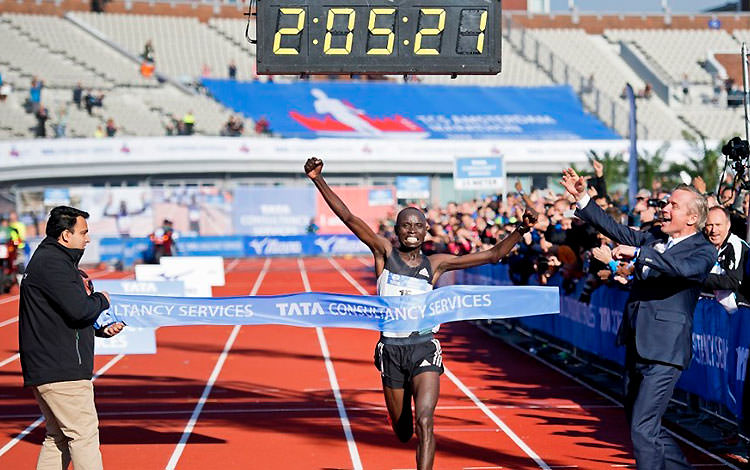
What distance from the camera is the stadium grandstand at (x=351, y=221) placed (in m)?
10.5

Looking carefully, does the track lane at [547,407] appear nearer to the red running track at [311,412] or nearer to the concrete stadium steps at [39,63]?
the red running track at [311,412]

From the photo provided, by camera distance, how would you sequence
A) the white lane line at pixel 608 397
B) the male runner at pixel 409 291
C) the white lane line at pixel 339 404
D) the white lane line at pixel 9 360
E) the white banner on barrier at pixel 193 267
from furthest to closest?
1. the white banner on barrier at pixel 193 267
2. the white lane line at pixel 9 360
3. the white lane line at pixel 339 404
4. the white lane line at pixel 608 397
5. the male runner at pixel 409 291

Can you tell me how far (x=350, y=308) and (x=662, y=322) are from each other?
111 inches

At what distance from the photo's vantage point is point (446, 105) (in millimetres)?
60656

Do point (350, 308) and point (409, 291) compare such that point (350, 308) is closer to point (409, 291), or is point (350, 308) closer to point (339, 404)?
point (409, 291)

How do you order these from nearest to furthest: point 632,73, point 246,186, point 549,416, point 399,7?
point 399,7
point 549,416
point 246,186
point 632,73

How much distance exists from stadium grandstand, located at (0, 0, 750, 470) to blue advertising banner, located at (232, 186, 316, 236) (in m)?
0.10

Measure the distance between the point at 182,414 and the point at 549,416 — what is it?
154 inches

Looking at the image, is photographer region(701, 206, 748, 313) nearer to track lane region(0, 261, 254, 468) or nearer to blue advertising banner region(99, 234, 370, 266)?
track lane region(0, 261, 254, 468)

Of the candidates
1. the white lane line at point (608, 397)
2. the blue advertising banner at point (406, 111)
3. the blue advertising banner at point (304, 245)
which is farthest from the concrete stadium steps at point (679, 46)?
the white lane line at point (608, 397)

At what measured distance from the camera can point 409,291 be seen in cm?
902

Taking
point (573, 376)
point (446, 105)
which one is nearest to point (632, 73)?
point (446, 105)

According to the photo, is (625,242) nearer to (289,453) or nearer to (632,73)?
(289,453)

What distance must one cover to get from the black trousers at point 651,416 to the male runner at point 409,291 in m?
1.43
